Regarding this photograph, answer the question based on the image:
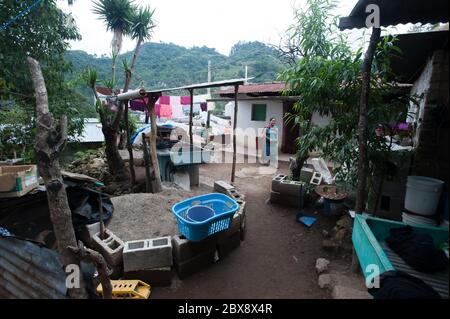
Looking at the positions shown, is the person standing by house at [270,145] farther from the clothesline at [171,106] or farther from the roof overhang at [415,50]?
the clothesline at [171,106]

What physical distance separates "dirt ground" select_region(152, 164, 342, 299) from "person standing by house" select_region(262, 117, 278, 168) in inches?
162

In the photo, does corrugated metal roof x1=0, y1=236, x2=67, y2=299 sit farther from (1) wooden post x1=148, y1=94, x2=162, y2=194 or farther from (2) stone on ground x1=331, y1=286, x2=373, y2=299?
(1) wooden post x1=148, y1=94, x2=162, y2=194

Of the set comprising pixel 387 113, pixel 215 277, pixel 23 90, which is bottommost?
pixel 215 277

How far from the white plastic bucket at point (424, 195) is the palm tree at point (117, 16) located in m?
9.92

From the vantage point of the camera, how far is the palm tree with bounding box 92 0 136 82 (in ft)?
30.0

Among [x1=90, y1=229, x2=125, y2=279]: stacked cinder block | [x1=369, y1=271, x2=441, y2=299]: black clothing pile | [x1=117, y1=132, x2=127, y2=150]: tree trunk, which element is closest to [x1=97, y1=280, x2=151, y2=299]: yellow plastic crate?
[x1=90, y1=229, x2=125, y2=279]: stacked cinder block

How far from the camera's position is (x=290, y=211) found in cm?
540

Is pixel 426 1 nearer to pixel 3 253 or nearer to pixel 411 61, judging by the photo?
pixel 411 61

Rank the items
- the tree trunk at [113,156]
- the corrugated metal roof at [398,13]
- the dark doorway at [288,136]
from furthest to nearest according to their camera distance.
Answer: the dark doorway at [288,136]
the tree trunk at [113,156]
the corrugated metal roof at [398,13]

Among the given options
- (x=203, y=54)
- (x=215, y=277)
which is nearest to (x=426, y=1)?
(x=215, y=277)

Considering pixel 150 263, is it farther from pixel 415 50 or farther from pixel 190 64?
pixel 190 64

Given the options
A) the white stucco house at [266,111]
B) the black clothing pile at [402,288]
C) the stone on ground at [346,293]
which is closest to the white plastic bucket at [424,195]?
the black clothing pile at [402,288]

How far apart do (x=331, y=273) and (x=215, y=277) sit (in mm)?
1548

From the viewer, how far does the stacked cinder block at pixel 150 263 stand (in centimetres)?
308
